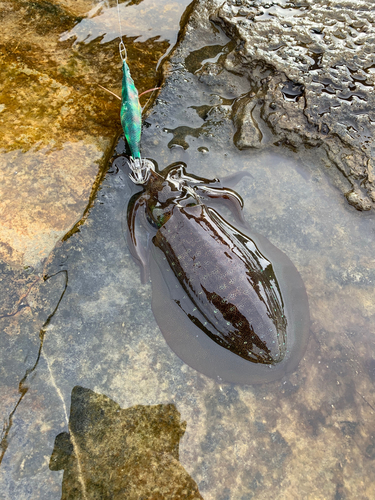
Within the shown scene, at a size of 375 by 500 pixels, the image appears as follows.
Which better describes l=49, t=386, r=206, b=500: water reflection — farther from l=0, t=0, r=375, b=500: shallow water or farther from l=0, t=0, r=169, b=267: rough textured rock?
l=0, t=0, r=169, b=267: rough textured rock

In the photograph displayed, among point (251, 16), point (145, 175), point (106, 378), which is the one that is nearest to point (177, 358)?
point (106, 378)

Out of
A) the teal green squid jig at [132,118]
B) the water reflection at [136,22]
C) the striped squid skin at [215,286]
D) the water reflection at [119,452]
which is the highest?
the water reflection at [136,22]

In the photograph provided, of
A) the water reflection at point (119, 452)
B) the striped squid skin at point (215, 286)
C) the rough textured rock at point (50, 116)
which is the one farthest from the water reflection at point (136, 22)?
the water reflection at point (119, 452)

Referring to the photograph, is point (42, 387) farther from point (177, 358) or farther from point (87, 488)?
point (177, 358)

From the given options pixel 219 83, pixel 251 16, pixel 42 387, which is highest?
pixel 251 16

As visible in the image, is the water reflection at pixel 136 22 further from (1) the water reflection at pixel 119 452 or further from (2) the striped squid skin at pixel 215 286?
(1) the water reflection at pixel 119 452

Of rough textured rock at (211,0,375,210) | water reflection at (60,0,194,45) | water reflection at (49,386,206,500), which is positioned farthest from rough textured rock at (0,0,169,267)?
water reflection at (49,386,206,500)

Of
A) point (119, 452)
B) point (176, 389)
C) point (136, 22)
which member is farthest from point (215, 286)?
point (136, 22)
